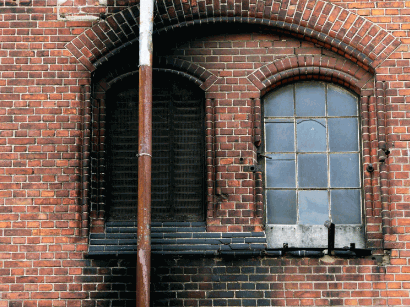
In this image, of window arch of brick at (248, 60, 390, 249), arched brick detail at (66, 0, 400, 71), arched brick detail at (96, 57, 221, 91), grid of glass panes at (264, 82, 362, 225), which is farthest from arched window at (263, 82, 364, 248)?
arched brick detail at (96, 57, 221, 91)

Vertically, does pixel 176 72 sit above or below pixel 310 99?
above

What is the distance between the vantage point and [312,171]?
6.00 metres

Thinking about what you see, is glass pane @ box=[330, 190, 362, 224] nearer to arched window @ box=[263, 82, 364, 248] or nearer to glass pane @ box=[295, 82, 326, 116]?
arched window @ box=[263, 82, 364, 248]

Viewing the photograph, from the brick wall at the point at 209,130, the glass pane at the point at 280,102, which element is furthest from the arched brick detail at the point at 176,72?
the glass pane at the point at 280,102

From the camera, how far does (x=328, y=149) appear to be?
6039mm

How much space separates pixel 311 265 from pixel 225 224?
0.98 meters

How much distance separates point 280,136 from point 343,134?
2.29 ft

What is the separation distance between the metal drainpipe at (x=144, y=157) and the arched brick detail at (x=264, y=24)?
459mm

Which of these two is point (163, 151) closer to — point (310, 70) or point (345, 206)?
point (310, 70)

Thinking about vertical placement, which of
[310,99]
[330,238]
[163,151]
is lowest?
[330,238]

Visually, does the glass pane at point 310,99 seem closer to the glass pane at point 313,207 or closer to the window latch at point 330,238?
the glass pane at point 313,207

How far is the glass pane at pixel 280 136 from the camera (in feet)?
19.9

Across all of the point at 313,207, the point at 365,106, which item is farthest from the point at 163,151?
the point at 365,106

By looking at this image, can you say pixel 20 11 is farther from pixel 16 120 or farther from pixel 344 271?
pixel 344 271
